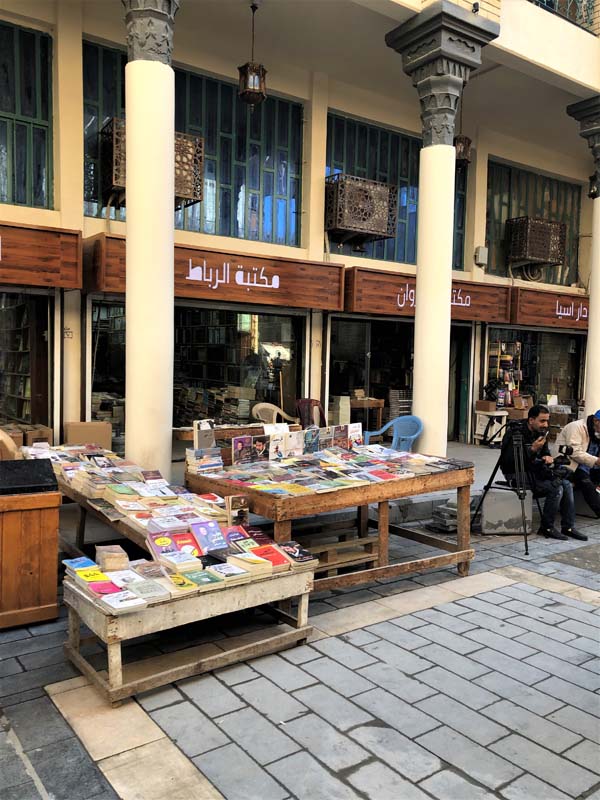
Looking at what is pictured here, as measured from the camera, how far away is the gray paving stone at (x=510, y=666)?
4180 mm

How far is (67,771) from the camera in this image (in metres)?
3.08

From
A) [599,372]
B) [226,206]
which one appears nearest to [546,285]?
[599,372]

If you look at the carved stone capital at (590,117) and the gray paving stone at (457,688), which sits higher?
the carved stone capital at (590,117)

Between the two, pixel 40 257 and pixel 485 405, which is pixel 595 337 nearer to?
pixel 485 405

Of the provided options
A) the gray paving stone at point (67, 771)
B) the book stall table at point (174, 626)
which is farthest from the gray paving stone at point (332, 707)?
the gray paving stone at point (67, 771)

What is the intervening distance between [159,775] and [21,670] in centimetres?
148

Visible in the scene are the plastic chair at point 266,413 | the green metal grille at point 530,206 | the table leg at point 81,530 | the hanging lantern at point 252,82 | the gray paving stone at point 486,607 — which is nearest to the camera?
the gray paving stone at point 486,607

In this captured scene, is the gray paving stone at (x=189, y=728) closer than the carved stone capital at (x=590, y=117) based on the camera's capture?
Yes

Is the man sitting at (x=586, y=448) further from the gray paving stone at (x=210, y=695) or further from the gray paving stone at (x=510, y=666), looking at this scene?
the gray paving stone at (x=210, y=695)

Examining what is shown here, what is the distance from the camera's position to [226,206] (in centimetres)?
1060

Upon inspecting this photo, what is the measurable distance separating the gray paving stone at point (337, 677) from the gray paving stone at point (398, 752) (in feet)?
1.34

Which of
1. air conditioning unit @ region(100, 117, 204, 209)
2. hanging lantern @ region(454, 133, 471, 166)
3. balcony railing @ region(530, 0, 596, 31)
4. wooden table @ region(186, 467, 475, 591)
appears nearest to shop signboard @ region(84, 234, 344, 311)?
air conditioning unit @ region(100, 117, 204, 209)

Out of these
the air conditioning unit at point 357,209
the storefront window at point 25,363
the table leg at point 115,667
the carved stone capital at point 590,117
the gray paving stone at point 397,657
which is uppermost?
the carved stone capital at point 590,117

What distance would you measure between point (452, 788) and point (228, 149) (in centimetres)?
970
